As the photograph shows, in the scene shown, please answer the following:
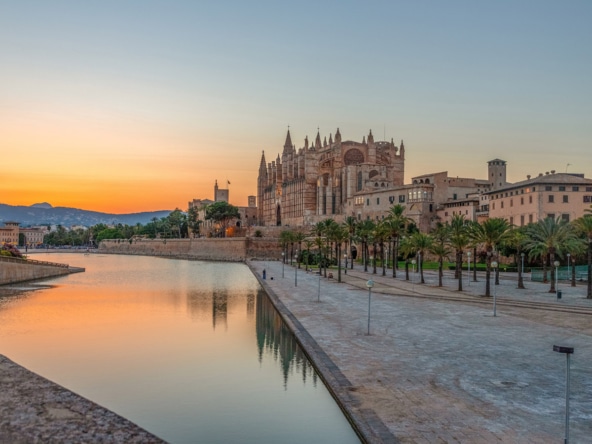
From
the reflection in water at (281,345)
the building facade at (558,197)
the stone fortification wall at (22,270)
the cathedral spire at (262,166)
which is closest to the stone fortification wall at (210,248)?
the cathedral spire at (262,166)

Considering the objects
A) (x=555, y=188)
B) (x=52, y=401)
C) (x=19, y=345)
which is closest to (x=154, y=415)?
(x=52, y=401)

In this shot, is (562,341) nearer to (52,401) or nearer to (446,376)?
(446,376)

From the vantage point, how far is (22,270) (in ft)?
171

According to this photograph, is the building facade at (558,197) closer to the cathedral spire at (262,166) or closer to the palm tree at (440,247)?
the palm tree at (440,247)

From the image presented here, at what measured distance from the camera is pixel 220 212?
461 feet

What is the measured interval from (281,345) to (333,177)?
89313mm

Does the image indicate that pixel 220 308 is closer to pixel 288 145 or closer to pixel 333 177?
pixel 333 177

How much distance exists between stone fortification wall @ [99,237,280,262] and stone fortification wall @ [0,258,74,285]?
44.5 m

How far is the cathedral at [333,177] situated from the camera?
102m

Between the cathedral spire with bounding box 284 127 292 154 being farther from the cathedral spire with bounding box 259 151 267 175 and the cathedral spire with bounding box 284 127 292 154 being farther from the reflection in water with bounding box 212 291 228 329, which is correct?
the reflection in water with bounding box 212 291 228 329

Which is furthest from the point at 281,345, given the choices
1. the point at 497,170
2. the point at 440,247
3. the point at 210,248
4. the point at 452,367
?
the point at 497,170

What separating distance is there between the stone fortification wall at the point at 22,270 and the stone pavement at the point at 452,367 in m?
29.3

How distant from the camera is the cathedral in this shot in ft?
336

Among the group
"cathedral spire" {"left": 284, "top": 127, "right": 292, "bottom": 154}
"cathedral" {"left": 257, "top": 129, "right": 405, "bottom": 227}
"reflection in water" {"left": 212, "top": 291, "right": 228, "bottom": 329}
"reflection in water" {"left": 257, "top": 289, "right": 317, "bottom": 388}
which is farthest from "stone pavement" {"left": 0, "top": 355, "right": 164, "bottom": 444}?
"cathedral spire" {"left": 284, "top": 127, "right": 292, "bottom": 154}
